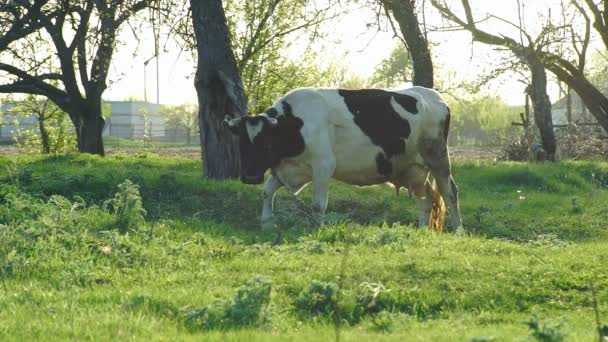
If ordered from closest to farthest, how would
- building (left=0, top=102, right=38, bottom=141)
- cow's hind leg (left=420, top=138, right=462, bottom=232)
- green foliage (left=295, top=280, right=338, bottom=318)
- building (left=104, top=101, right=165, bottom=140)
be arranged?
1. green foliage (left=295, top=280, right=338, bottom=318)
2. cow's hind leg (left=420, top=138, right=462, bottom=232)
3. building (left=0, top=102, right=38, bottom=141)
4. building (left=104, top=101, right=165, bottom=140)

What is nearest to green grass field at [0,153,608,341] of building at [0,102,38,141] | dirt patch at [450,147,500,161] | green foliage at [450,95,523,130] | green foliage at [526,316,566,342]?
green foliage at [526,316,566,342]

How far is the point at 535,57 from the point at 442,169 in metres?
13.8

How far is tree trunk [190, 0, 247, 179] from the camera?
15281 millimetres

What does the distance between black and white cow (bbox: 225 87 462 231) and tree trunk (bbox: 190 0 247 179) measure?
122 inches

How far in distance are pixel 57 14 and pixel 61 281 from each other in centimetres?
1605

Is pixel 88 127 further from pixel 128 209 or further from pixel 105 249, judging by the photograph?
pixel 105 249

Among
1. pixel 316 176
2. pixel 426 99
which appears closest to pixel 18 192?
pixel 316 176

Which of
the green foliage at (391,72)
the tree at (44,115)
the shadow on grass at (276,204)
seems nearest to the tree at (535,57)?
the shadow on grass at (276,204)

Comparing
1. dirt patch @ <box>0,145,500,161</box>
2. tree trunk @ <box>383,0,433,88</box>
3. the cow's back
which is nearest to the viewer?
the cow's back

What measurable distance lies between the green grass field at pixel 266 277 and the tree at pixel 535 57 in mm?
12838

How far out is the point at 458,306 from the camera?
6773 mm

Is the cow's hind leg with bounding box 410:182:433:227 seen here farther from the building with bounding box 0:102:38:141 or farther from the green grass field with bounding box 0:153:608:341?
the building with bounding box 0:102:38:141

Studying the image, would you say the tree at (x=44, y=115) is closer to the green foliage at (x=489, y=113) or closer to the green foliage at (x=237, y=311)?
the green foliage at (x=237, y=311)

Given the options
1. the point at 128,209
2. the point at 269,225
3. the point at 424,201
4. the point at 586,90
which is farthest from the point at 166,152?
the point at 128,209
